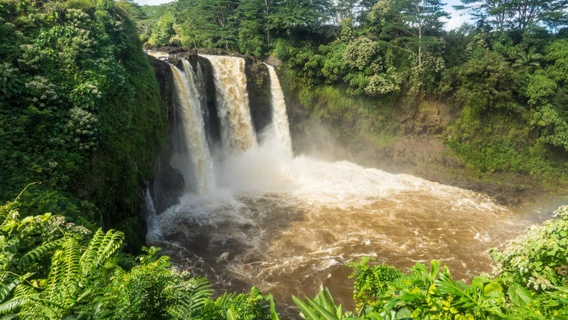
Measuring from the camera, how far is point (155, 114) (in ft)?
39.7

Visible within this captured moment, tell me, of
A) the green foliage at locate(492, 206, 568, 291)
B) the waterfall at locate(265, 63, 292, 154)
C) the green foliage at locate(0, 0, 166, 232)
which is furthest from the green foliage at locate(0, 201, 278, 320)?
the waterfall at locate(265, 63, 292, 154)

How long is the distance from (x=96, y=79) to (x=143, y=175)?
3.30 metres

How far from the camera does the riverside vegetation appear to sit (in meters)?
2.28

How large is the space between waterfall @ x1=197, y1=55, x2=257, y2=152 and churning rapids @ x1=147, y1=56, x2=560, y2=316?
0.06 metres

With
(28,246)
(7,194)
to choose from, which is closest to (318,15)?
(7,194)

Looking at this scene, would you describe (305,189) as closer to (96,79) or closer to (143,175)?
(143,175)

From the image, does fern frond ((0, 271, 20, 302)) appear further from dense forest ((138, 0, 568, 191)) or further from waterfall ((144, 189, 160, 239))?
dense forest ((138, 0, 568, 191))

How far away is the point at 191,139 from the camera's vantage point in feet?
52.0

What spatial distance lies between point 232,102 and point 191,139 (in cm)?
401

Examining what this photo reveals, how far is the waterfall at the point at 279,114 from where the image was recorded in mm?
20969

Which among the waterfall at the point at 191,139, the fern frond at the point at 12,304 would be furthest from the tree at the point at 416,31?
the fern frond at the point at 12,304

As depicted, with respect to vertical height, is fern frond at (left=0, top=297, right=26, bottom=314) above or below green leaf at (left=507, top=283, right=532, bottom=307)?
below

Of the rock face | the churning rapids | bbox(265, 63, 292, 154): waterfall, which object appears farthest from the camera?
bbox(265, 63, 292, 154): waterfall

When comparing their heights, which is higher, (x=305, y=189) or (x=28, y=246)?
(x=28, y=246)
